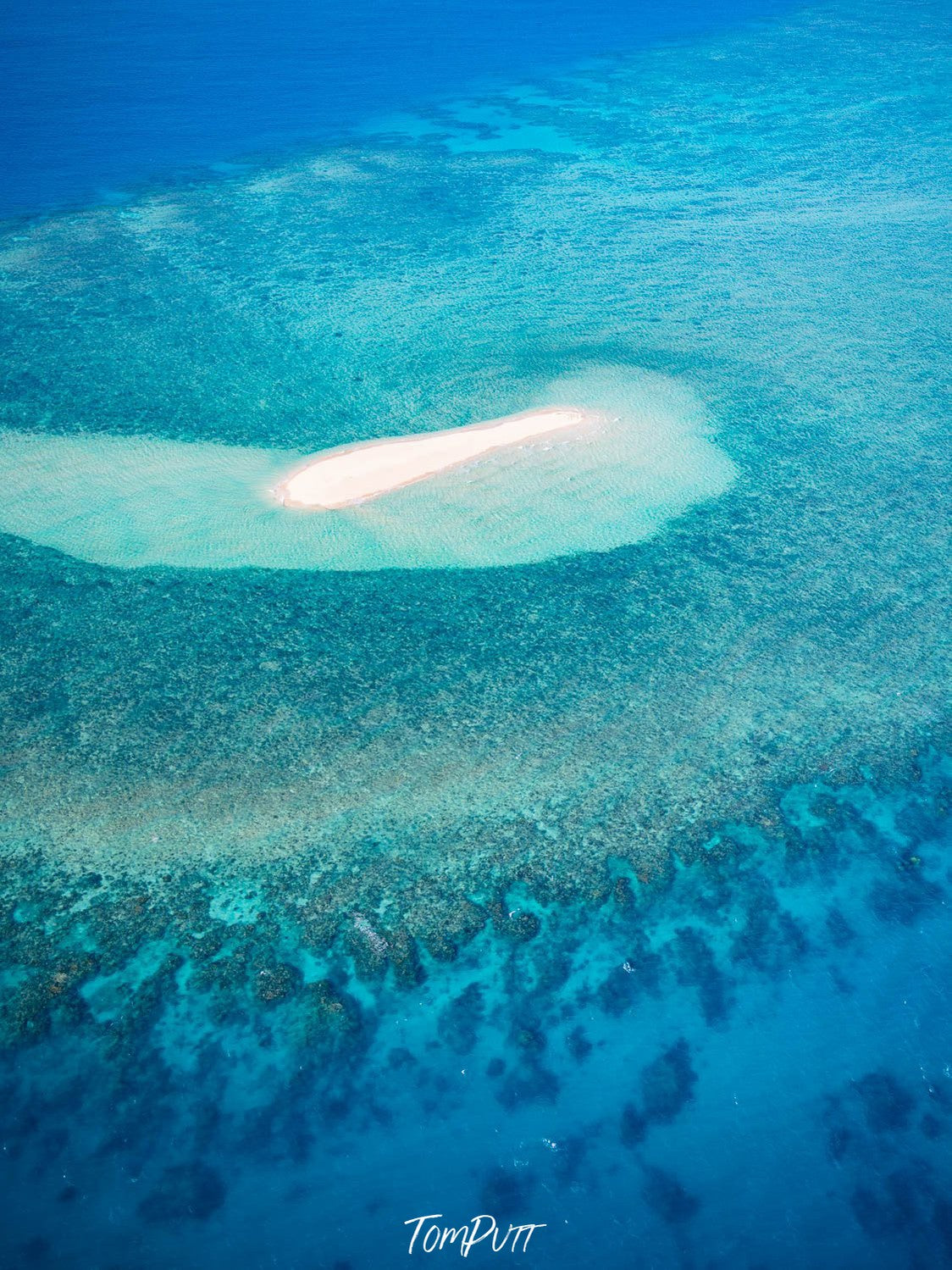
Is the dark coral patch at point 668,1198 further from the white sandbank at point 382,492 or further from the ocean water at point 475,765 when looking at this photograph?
the white sandbank at point 382,492

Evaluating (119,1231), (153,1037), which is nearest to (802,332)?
(153,1037)

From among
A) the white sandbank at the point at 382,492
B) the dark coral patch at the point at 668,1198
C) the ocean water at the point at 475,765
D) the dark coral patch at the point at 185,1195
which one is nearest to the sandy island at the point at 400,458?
the white sandbank at the point at 382,492

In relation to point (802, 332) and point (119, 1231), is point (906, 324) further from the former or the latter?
point (119, 1231)

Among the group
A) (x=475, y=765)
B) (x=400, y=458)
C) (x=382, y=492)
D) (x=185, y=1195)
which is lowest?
(x=185, y=1195)

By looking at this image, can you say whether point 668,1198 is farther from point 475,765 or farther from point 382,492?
point 382,492

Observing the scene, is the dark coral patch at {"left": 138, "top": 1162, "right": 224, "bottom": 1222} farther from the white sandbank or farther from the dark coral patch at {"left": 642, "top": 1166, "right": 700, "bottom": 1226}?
the white sandbank

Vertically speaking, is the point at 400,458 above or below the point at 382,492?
above

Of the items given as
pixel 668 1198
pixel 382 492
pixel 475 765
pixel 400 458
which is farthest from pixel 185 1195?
pixel 400 458
